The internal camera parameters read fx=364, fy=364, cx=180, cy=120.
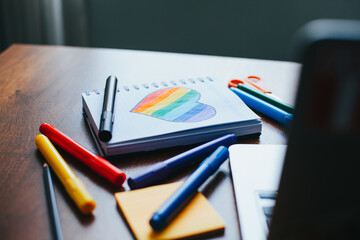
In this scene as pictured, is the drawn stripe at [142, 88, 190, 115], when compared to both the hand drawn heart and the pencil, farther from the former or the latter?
the pencil

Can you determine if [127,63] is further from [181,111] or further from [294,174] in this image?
[294,174]

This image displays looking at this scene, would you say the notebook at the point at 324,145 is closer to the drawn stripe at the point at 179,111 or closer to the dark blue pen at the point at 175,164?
the dark blue pen at the point at 175,164

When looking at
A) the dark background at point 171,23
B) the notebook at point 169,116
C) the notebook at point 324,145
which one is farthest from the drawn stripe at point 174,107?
the dark background at point 171,23

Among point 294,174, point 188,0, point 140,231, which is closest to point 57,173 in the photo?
point 140,231

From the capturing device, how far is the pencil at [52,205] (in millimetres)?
387

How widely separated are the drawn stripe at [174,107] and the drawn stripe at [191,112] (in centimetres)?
1

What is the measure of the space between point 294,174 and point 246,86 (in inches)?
20.2

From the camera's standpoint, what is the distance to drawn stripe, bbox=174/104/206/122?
59 cm

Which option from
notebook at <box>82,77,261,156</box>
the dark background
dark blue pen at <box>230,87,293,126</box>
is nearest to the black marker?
notebook at <box>82,77,261,156</box>

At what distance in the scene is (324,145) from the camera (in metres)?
0.22

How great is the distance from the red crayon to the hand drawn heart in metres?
0.13

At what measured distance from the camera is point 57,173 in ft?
1.55

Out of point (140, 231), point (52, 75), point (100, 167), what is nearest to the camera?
point (140, 231)

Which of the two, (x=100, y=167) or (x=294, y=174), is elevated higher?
(x=294, y=174)
